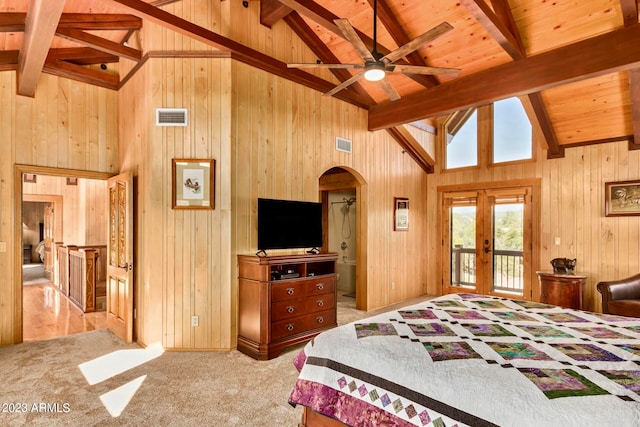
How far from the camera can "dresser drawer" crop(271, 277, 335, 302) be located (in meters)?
3.58

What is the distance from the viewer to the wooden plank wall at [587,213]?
Result: 4809 millimetres

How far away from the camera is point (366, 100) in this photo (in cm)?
539

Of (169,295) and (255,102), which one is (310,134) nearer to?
(255,102)

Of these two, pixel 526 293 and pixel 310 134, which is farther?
pixel 526 293

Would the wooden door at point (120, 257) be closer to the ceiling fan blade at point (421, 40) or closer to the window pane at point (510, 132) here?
the ceiling fan blade at point (421, 40)

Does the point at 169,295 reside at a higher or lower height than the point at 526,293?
higher

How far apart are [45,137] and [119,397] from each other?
3.20 meters

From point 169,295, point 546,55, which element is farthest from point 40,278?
point 546,55

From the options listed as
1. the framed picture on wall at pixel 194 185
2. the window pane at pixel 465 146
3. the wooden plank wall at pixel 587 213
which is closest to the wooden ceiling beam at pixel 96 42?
the framed picture on wall at pixel 194 185

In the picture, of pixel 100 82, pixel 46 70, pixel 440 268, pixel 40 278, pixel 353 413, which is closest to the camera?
pixel 353 413

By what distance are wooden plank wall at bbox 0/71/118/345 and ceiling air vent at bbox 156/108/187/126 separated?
1.27 metres

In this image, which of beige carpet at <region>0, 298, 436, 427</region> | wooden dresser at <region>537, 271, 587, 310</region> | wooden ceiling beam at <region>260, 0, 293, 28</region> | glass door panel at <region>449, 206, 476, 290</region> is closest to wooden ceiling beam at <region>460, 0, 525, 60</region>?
wooden ceiling beam at <region>260, 0, 293, 28</region>

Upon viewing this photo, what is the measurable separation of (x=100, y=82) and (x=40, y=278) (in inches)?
261

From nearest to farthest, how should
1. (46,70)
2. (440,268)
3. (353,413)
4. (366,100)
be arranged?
(353,413)
(46,70)
(366,100)
(440,268)
